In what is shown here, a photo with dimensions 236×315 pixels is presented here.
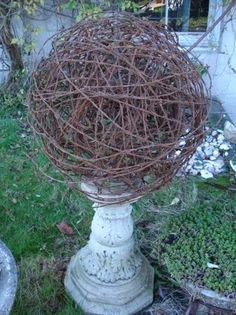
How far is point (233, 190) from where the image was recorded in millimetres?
2973

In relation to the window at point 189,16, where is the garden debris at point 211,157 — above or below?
below

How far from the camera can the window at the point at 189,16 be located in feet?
13.0

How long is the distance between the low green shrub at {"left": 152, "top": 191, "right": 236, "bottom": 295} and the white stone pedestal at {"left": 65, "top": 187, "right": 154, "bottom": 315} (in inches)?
6.6

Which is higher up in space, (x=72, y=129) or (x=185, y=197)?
(x=72, y=129)

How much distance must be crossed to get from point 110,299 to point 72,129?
91 centimetres

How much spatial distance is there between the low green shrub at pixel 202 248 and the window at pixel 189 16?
2.22m

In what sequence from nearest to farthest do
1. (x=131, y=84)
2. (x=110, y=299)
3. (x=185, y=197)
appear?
1. (x=131, y=84)
2. (x=110, y=299)
3. (x=185, y=197)

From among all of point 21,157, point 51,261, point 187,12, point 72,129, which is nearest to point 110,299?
point 51,261

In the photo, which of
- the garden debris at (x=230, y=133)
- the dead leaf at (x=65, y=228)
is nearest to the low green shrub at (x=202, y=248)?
the dead leaf at (x=65, y=228)

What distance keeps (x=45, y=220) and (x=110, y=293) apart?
2.51 feet

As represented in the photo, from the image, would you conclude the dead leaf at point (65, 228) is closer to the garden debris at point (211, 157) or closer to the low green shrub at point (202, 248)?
the low green shrub at point (202, 248)

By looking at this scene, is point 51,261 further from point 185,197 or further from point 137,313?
point 185,197

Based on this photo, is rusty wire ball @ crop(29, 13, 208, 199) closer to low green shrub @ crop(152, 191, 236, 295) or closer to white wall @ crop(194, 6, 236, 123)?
low green shrub @ crop(152, 191, 236, 295)

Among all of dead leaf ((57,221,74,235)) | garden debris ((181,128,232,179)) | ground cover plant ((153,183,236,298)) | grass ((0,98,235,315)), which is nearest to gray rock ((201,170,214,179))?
garden debris ((181,128,232,179))
